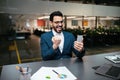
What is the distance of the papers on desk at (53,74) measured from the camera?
1.22 meters

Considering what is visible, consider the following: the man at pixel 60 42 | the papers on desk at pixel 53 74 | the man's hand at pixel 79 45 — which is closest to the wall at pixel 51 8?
the man at pixel 60 42

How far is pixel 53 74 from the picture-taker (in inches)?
51.3

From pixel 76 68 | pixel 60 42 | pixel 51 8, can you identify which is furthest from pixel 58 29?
pixel 51 8

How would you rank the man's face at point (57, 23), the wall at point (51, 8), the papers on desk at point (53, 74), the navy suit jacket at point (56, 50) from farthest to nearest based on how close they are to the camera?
the wall at point (51, 8), the man's face at point (57, 23), the navy suit jacket at point (56, 50), the papers on desk at point (53, 74)

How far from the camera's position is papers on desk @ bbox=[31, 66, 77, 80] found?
1.22 m

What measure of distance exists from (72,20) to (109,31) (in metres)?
1.97

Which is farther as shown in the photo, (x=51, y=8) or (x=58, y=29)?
(x=51, y=8)

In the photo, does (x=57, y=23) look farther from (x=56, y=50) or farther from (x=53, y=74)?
(x=53, y=74)

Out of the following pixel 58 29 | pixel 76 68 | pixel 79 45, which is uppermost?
pixel 58 29

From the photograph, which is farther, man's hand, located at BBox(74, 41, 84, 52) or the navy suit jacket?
the navy suit jacket

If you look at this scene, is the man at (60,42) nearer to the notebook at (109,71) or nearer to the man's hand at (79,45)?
the man's hand at (79,45)

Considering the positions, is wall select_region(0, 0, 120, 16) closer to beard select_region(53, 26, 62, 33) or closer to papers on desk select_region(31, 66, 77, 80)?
beard select_region(53, 26, 62, 33)

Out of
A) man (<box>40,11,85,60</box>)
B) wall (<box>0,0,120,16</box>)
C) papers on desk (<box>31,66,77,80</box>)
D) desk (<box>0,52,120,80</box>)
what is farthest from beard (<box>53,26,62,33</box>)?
wall (<box>0,0,120,16</box>)

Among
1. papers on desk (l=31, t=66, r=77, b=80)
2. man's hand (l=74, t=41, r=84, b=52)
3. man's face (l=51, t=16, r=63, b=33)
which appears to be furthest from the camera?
man's face (l=51, t=16, r=63, b=33)
